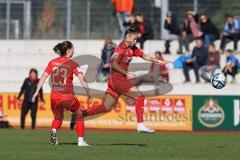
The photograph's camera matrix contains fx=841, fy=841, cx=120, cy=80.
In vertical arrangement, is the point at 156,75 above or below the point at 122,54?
below

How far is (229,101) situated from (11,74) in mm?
9625

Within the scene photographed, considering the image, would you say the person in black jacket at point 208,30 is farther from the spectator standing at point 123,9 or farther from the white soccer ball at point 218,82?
the white soccer ball at point 218,82

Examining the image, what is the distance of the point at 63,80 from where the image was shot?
16812 mm

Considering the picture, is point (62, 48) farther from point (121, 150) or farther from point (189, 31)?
point (189, 31)

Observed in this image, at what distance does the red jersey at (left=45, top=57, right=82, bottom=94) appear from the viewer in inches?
660

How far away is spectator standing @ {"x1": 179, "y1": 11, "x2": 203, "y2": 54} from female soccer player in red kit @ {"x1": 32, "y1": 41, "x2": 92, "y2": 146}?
16.4 meters

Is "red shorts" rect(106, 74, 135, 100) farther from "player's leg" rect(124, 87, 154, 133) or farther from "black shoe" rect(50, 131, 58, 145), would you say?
"black shoe" rect(50, 131, 58, 145)

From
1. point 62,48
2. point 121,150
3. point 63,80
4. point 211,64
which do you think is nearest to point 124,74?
point 63,80

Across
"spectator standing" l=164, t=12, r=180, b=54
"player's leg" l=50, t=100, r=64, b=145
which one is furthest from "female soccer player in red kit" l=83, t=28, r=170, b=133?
"spectator standing" l=164, t=12, r=180, b=54

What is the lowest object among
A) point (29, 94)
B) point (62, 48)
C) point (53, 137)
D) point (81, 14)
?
point (53, 137)

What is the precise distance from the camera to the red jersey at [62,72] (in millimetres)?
16766

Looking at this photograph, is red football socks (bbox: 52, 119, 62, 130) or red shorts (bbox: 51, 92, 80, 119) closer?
red shorts (bbox: 51, 92, 80, 119)

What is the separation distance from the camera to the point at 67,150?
632 inches

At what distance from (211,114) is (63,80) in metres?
13.8
